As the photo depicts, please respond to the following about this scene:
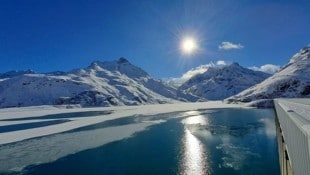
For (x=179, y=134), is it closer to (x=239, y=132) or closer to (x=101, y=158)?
(x=239, y=132)

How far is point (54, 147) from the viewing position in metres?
54.3

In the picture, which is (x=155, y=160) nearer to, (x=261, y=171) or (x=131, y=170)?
(x=131, y=170)

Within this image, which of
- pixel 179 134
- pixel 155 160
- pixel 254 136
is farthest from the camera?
pixel 179 134

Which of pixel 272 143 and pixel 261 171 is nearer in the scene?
pixel 261 171

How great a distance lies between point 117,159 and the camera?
45.4 meters

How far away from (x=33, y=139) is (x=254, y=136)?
145 feet

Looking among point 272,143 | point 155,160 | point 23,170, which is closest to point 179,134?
point 272,143

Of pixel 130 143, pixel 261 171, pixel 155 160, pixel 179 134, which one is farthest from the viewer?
pixel 179 134

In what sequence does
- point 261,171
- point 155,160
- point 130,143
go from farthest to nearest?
point 130,143 → point 155,160 → point 261,171

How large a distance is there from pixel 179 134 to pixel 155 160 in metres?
23.8

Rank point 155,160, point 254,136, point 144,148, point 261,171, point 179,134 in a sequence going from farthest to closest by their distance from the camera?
point 179,134 → point 254,136 → point 144,148 → point 155,160 → point 261,171

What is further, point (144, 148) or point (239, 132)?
point (239, 132)

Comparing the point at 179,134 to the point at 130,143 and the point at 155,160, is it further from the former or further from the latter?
the point at 155,160

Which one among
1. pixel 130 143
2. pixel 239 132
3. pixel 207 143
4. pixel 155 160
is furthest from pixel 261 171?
pixel 239 132
